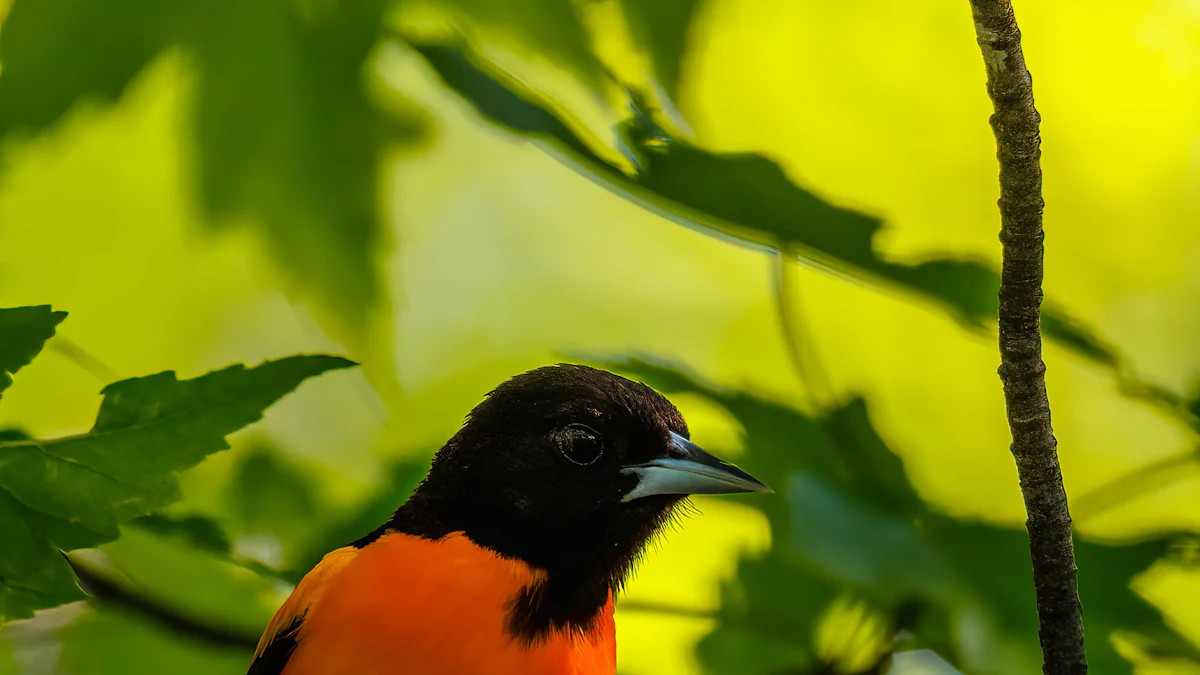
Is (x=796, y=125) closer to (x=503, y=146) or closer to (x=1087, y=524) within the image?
(x=503, y=146)

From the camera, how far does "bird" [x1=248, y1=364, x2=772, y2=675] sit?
2.02 feet

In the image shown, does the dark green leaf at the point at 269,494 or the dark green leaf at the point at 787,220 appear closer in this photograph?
the dark green leaf at the point at 787,220

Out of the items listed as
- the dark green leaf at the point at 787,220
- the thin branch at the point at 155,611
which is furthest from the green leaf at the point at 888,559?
the thin branch at the point at 155,611

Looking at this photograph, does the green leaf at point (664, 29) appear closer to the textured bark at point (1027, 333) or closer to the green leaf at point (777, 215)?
the green leaf at point (777, 215)

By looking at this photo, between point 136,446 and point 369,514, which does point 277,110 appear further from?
point 136,446

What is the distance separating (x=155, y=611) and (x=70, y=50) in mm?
468

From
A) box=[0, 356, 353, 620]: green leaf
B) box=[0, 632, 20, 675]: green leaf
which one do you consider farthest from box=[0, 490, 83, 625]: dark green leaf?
box=[0, 632, 20, 675]: green leaf

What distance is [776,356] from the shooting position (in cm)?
96

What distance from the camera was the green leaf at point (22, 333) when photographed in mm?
473

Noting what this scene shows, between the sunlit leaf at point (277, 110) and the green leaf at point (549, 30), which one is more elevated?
the green leaf at point (549, 30)

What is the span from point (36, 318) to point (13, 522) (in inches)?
3.7

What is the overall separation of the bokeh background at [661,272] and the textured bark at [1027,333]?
1.09ft

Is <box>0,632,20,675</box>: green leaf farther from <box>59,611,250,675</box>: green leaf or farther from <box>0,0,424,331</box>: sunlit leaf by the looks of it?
<box>0,0,424,331</box>: sunlit leaf

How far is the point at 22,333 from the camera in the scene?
18.8 inches
